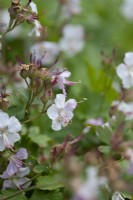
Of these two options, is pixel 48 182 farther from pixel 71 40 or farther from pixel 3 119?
pixel 71 40

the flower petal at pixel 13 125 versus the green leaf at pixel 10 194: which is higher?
the flower petal at pixel 13 125

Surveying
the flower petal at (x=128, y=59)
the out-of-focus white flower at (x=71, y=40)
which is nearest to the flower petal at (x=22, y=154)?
the flower petal at (x=128, y=59)

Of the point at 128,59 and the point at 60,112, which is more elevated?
the point at 128,59

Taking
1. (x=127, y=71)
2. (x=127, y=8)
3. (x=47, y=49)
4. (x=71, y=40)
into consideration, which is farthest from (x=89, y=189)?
(x=127, y=8)

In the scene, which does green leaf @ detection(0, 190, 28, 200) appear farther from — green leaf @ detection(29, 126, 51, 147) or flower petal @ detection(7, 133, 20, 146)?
green leaf @ detection(29, 126, 51, 147)

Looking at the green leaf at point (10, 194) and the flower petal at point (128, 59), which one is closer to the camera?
the green leaf at point (10, 194)

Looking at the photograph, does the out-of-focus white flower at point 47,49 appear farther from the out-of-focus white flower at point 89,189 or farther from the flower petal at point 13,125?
the out-of-focus white flower at point 89,189

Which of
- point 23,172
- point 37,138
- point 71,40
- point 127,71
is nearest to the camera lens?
point 23,172

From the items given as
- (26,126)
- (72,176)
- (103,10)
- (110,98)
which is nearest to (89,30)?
(103,10)

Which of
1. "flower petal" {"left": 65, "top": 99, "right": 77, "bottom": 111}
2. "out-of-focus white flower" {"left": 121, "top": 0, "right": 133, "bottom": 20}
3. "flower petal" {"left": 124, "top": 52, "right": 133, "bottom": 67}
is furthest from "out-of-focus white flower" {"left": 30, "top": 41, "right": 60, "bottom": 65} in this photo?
"out-of-focus white flower" {"left": 121, "top": 0, "right": 133, "bottom": 20}
